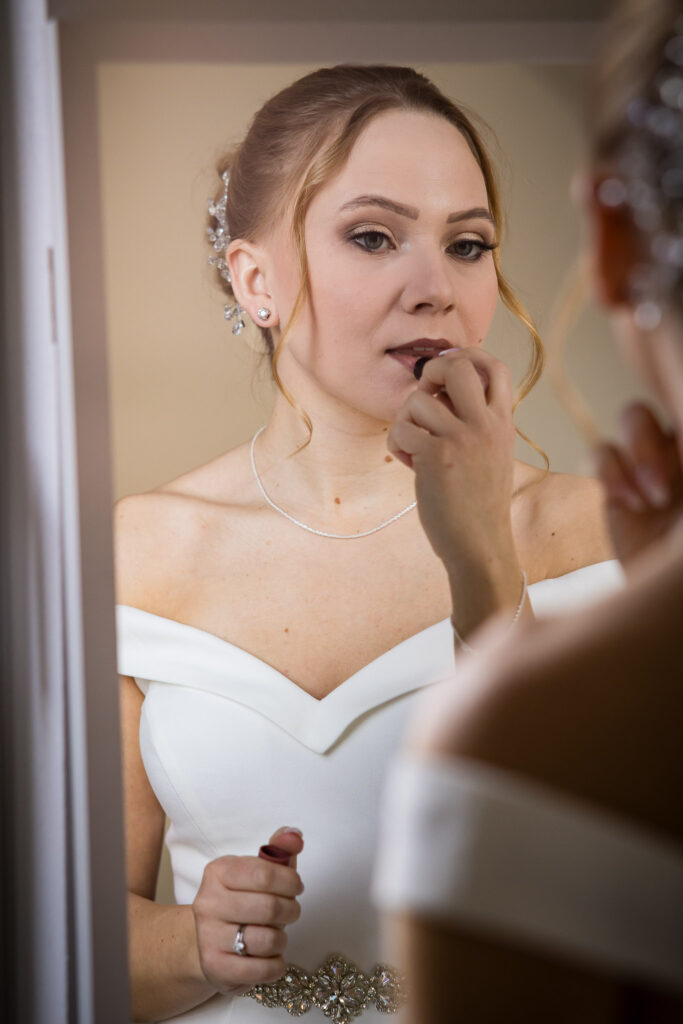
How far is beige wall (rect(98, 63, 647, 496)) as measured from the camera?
91cm

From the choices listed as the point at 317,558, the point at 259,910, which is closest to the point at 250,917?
the point at 259,910

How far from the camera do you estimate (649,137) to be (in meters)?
0.48

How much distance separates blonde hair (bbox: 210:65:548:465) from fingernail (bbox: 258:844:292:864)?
1.48ft

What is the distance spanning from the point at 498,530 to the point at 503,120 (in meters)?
0.39

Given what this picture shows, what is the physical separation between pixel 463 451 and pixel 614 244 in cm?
41

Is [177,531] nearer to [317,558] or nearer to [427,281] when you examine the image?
[317,558]

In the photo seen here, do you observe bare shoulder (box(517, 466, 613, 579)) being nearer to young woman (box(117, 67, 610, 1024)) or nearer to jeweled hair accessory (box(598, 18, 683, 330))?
young woman (box(117, 67, 610, 1024))

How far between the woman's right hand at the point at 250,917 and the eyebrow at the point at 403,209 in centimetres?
58

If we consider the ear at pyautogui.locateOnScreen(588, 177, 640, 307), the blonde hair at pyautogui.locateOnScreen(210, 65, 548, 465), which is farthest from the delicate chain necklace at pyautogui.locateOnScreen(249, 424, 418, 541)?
the ear at pyautogui.locateOnScreen(588, 177, 640, 307)

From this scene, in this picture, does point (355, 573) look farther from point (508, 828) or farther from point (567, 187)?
point (508, 828)

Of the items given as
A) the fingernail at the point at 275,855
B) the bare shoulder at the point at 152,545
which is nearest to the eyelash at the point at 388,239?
the bare shoulder at the point at 152,545

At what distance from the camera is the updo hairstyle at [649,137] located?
1.57ft

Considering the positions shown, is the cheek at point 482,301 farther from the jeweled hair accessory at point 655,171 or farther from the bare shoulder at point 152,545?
the jeweled hair accessory at point 655,171

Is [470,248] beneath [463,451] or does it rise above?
above
